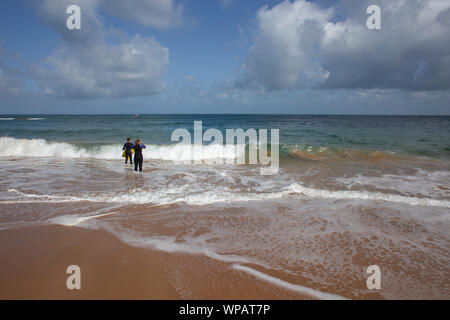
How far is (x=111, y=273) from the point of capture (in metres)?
3.51

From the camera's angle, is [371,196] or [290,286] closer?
[290,286]

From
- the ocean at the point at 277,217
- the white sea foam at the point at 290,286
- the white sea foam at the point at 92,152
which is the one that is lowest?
the white sea foam at the point at 290,286

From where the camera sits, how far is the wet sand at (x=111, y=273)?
10.3 ft

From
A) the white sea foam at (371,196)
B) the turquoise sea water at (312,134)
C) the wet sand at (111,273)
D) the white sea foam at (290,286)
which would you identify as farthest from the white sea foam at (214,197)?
the turquoise sea water at (312,134)

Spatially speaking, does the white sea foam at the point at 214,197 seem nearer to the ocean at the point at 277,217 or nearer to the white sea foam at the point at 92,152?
the ocean at the point at 277,217

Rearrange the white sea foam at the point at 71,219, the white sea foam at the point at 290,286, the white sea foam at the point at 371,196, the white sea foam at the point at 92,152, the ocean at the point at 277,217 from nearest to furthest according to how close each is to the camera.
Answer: the white sea foam at the point at 290,286
the ocean at the point at 277,217
the white sea foam at the point at 71,219
the white sea foam at the point at 371,196
the white sea foam at the point at 92,152

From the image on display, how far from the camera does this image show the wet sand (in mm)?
3139

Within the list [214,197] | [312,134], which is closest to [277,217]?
[214,197]

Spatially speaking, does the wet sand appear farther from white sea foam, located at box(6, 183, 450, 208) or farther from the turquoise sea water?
the turquoise sea water

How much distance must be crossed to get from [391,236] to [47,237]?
694 centimetres

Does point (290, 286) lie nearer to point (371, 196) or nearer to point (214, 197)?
point (214, 197)

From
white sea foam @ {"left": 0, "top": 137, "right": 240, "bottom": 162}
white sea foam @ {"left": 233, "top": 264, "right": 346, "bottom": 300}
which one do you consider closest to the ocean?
white sea foam @ {"left": 233, "top": 264, "right": 346, "bottom": 300}

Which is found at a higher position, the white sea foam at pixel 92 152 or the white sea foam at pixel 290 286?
the white sea foam at pixel 92 152
